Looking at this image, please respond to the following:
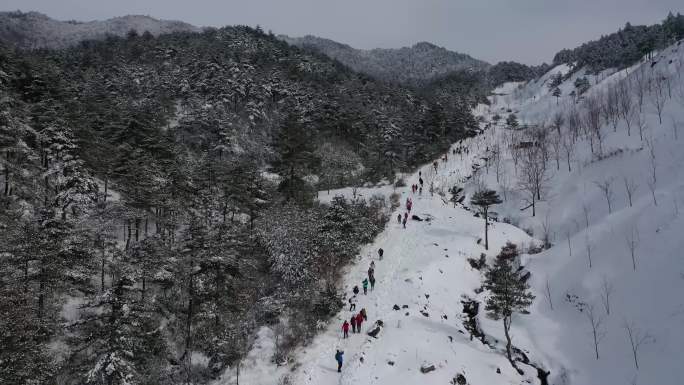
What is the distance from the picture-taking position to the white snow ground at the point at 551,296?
18047 millimetres

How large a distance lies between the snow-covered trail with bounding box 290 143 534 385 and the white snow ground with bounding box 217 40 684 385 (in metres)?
0.08

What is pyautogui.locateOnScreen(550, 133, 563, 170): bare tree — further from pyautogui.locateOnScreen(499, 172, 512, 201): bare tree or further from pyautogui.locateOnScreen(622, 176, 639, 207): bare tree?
pyautogui.locateOnScreen(622, 176, 639, 207): bare tree

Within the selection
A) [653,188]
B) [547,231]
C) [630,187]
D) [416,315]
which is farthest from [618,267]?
[547,231]

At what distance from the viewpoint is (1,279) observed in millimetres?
18094

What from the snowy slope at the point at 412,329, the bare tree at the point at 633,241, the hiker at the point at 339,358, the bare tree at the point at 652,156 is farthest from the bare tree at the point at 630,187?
the hiker at the point at 339,358

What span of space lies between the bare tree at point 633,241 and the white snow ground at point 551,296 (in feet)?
0.88

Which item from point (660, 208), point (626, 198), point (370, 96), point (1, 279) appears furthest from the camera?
point (370, 96)

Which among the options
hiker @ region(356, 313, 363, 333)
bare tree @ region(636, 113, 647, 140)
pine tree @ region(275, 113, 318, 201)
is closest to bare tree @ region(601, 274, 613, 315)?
hiker @ region(356, 313, 363, 333)

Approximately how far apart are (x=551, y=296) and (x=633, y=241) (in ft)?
20.7

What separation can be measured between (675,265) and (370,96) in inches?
2918

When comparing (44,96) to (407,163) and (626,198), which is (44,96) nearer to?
(407,163)

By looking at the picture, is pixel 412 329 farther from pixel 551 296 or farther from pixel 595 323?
pixel 551 296

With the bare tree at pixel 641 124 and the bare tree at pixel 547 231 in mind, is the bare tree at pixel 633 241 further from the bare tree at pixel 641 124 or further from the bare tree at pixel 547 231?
the bare tree at pixel 641 124

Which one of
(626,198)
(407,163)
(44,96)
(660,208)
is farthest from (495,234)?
(44,96)
